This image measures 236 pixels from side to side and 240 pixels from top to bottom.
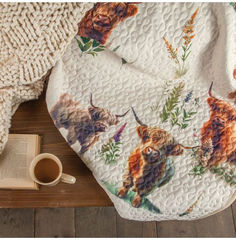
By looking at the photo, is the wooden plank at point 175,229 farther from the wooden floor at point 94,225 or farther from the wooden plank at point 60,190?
the wooden plank at point 60,190

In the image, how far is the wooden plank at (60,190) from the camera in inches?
31.9

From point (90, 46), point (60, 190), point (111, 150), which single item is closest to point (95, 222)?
point (60, 190)

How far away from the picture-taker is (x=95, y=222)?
1.19m

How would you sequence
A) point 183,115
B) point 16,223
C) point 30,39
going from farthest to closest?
1. point 16,223
2. point 183,115
3. point 30,39

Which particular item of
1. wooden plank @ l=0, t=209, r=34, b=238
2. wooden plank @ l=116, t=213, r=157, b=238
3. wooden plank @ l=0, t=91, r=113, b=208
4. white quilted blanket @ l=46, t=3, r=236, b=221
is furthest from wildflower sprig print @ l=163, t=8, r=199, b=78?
wooden plank @ l=0, t=209, r=34, b=238

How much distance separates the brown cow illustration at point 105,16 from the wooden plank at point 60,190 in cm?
33

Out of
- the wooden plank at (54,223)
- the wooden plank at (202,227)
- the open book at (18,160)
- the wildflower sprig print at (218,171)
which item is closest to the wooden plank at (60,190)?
the open book at (18,160)

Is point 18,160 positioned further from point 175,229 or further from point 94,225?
point 175,229

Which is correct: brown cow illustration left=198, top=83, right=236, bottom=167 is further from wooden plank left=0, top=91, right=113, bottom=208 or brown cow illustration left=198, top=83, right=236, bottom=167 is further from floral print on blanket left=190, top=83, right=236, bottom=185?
wooden plank left=0, top=91, right=113, bottom=208

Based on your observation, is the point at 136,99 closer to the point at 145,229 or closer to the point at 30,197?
the point at 30,197

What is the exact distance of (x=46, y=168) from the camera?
80cm

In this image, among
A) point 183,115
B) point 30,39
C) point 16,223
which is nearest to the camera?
point 30,39

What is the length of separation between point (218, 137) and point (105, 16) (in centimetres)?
46

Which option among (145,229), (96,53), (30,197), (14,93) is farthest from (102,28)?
(145,229)
